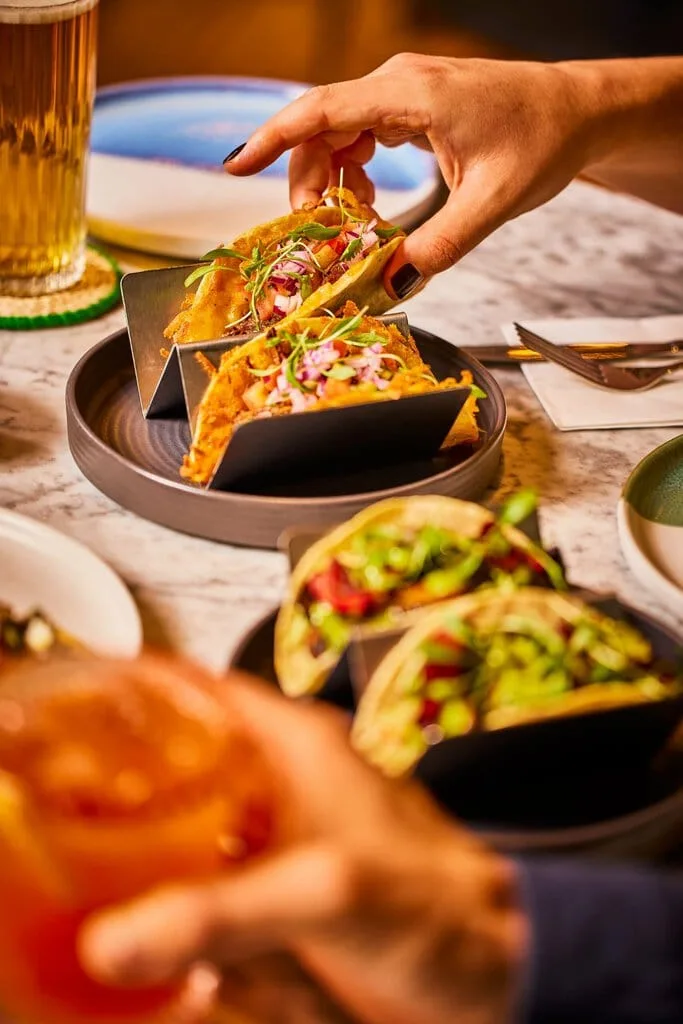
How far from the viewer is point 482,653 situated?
1062 millimetres

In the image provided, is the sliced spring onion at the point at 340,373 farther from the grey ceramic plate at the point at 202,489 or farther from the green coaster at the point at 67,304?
the green coaster at the point at 67,304

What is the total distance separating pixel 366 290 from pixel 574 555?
0.55 meters

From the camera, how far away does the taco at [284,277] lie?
1800 mm

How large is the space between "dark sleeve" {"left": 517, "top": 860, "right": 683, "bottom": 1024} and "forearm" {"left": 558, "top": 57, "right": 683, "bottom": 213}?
5.02ft

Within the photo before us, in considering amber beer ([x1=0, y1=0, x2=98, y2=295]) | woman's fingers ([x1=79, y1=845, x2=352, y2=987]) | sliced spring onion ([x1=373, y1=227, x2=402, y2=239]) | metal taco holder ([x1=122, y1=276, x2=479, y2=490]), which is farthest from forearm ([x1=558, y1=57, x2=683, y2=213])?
woman's fingers ([x1=79, y1=845, x2=352, y2=987])

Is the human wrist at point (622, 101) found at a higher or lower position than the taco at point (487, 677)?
Result: higher

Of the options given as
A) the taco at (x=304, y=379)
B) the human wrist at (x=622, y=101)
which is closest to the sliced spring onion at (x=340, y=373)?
the taco at (x=304, y=379)

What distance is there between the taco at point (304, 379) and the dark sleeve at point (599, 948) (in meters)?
0.83

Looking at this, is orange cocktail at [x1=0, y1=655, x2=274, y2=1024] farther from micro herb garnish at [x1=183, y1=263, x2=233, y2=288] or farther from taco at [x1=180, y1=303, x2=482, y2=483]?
micro herb garnish at [x1=183, y1=263, x2=233, y2=288]

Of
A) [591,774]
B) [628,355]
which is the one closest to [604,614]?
[591,774]

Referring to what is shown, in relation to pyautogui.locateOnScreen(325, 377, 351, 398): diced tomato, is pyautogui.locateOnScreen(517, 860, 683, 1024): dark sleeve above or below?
above

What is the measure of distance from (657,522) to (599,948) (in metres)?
0.85

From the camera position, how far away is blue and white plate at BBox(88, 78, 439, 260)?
2367 mm

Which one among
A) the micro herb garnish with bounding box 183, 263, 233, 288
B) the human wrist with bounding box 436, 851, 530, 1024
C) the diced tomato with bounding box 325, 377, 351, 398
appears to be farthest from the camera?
the micro herb garnish with bounding box 183, 263, 233, 288
